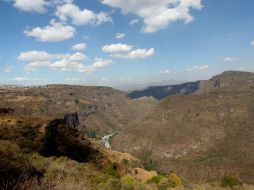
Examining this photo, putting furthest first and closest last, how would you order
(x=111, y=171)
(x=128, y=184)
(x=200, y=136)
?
(x=200, y=136) → (x=111, y=171) → (x=128, y=184)

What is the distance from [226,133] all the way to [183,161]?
2315 cm

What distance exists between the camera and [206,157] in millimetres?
146875

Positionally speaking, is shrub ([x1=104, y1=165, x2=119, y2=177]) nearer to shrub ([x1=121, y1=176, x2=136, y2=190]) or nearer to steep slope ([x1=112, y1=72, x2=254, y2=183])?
shrub ([x1=121, y1=176, x2=136, y2=190])

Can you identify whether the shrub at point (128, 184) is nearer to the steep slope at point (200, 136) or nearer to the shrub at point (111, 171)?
the shrub at point (111, 171)

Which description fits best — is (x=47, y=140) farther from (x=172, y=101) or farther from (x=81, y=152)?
(x=172, y=101)

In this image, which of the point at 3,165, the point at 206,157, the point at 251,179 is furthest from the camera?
the point at 206,157

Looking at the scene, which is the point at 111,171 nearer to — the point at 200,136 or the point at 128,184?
the point at 128,184

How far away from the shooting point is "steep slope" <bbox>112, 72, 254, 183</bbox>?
130250 millimetres

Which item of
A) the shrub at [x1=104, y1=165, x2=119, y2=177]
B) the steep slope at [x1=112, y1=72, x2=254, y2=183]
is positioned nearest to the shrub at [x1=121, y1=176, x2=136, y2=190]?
the shrub at [x1=104, y1=165, x2=119, y2=177]

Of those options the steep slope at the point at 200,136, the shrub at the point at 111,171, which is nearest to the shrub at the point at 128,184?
the shrub at the point at 111,171

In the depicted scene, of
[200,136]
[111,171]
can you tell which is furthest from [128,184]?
[200,136]

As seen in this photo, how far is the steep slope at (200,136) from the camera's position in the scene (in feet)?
427

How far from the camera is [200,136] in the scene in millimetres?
160500

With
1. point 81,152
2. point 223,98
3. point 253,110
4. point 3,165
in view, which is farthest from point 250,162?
point 3,165
